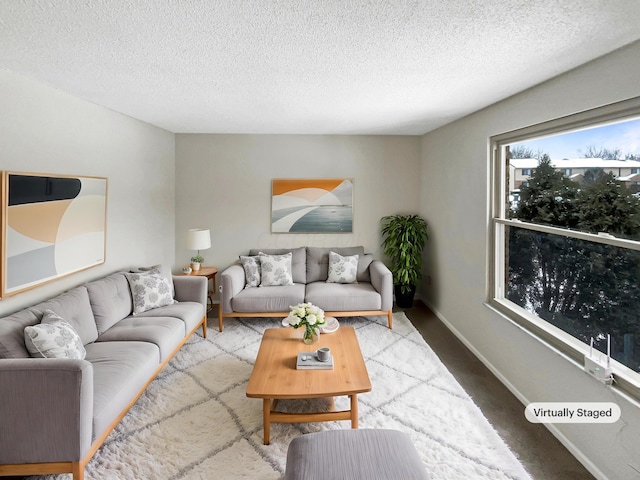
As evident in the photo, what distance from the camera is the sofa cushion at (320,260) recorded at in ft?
15.9

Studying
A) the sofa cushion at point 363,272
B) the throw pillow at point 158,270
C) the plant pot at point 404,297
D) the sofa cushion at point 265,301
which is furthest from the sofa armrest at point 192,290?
the plant pot at point 404,297

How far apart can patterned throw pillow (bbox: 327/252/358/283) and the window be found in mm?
1861

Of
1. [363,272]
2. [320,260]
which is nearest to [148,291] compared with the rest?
[320,260]

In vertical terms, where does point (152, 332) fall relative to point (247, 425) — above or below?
above

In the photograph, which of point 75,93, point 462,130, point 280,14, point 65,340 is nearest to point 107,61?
point 75,93

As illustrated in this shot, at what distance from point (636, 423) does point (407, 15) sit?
2.30m

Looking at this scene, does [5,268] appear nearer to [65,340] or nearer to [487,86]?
[65,340]

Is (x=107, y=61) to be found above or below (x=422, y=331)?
above

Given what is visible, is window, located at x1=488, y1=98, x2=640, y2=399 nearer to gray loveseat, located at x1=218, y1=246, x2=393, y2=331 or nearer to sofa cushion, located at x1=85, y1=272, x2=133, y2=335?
gray loveseat, located at x1=218, y1=246, x2=393, y2=331

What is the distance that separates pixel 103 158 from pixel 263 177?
6.82 ft

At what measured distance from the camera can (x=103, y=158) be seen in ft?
11.5

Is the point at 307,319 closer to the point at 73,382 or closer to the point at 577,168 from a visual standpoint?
the point at 73,382

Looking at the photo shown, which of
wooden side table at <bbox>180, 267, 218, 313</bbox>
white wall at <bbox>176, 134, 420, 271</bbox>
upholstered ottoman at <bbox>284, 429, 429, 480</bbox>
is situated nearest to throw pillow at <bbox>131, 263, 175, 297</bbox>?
wooden side table at <bbox>180, 267, 218, 313</bbox>

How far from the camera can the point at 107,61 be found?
226 centimetres
